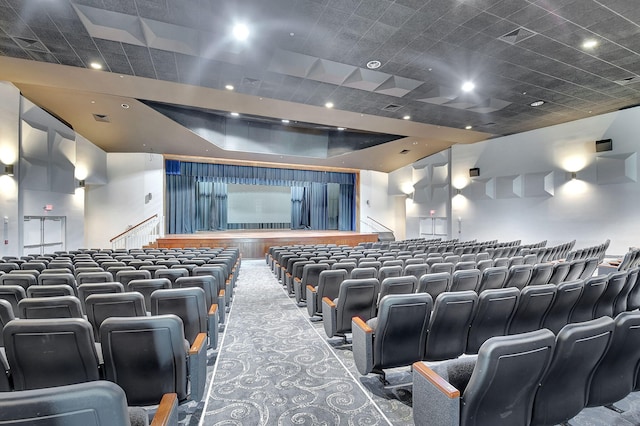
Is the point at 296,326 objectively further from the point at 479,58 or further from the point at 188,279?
the point at 479,58

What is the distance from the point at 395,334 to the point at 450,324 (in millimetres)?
556

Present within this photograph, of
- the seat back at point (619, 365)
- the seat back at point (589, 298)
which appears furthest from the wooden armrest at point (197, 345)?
the seat back at point (589, 298)

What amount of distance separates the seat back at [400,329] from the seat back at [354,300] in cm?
87

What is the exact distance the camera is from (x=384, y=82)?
7.69 meters

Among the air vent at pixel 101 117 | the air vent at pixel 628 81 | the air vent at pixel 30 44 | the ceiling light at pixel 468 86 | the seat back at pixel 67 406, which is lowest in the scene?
the seat back at pixel 67 406

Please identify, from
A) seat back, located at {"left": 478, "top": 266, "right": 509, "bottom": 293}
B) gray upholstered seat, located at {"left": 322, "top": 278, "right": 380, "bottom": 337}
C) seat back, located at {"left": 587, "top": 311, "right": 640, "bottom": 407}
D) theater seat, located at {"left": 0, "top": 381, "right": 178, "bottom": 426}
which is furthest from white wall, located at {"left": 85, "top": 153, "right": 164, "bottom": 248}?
seat back, located at {"left": 587, "top": 311, "right": 640, "bottom": 407}

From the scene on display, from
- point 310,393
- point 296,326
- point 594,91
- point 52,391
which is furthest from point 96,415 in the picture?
point 594,91

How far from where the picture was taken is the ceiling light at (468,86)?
7.63 metres

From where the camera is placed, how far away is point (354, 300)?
3.66 meters

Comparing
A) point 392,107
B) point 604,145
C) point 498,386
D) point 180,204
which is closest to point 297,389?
point 498,386

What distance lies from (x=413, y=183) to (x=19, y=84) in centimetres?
1583

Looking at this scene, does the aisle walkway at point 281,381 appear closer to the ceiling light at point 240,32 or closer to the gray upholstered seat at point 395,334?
the gray upholstered seat at point 395,334

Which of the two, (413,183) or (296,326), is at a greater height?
(413,183)

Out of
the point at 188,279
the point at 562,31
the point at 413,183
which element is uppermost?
the point at 562,31
